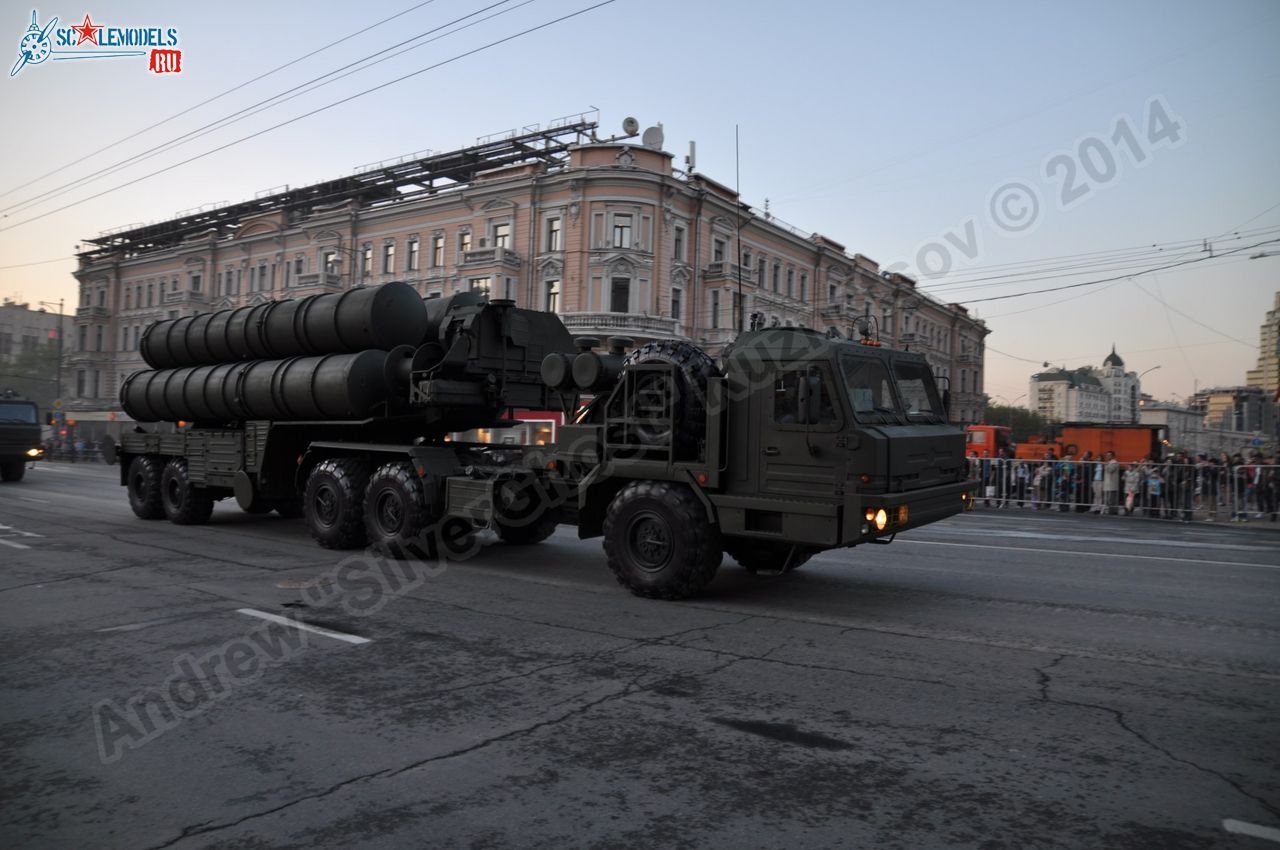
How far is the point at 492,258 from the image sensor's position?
135 feet

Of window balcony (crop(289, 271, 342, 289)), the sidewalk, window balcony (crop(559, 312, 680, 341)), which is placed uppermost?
window balcony (crop(289, 271, 342, 289))

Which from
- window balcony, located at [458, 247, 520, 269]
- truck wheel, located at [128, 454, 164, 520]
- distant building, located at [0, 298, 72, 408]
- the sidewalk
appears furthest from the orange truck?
distant building, located at [0, 298, 72, 408]

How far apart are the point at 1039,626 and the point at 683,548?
328 cm

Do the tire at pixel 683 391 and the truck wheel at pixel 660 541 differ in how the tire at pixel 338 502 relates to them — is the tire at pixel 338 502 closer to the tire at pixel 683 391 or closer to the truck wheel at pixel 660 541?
the truck wheel at pixel 660 541

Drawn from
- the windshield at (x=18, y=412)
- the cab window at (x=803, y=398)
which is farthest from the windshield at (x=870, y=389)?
the windshield at (x=18, y=412)

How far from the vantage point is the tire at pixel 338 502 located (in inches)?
432

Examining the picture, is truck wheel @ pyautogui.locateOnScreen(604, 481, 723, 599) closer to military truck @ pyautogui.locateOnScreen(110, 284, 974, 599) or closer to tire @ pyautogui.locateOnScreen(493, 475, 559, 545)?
military truck @ pyautogui.locateOnScreen(110, 284, 974, 599)

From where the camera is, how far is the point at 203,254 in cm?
5819

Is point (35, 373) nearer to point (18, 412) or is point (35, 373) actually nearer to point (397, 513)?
point (18, 412)

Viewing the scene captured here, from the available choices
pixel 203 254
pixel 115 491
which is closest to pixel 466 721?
pixel 115 491

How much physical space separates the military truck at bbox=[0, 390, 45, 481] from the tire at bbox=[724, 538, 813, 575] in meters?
25.5

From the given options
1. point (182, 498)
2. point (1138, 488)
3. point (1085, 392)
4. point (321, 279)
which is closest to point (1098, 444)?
point (1138, 488)

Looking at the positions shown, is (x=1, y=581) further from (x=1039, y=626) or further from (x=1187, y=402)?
(x=1187, y=402)

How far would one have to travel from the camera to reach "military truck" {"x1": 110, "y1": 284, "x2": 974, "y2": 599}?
732 centimetres
